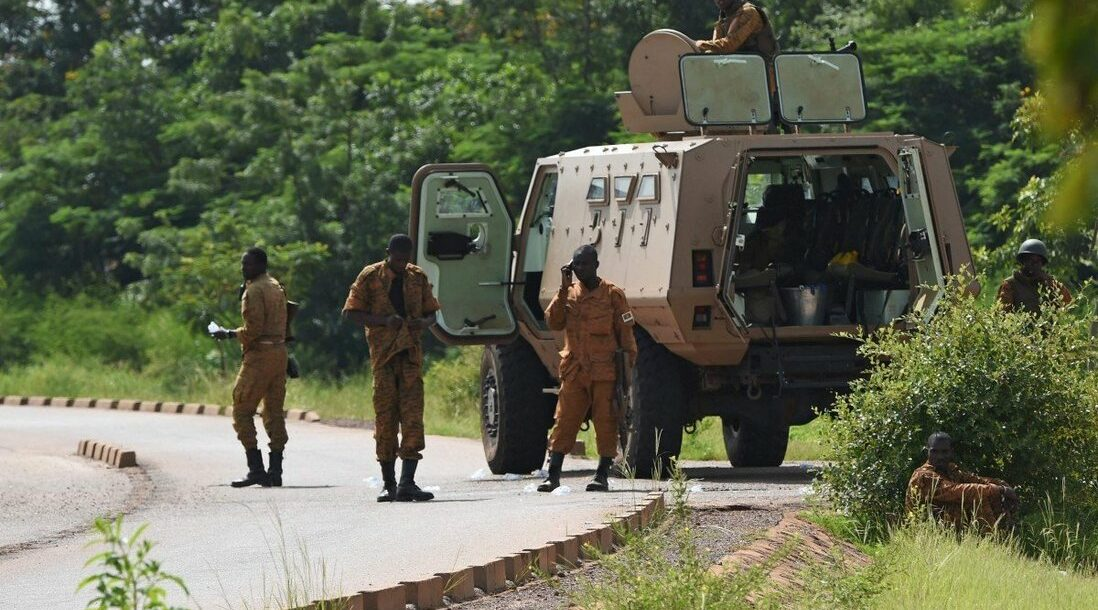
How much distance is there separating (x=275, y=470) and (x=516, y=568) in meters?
6.72

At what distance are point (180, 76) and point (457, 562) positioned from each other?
116 feet

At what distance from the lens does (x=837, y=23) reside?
33.4m

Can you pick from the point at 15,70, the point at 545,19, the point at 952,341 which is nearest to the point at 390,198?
the point at 545,19

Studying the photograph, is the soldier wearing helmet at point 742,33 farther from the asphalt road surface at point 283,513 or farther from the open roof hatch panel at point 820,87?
the asphalt road surface at point 283,513

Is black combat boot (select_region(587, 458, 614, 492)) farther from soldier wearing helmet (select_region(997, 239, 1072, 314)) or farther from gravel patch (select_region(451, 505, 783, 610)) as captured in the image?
soldier wearing helmet (select_region(997, 239, 1072, 314))

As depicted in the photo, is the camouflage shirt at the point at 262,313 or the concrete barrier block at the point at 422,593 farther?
the camouflage shirt at the point at 262,313

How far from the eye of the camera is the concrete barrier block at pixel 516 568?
9039mm

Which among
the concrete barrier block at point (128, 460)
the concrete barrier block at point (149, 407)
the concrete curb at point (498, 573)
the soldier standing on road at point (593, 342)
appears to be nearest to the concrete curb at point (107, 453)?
the concrete barrier block at point (128, 460)

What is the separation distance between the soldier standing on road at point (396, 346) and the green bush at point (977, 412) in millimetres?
3103

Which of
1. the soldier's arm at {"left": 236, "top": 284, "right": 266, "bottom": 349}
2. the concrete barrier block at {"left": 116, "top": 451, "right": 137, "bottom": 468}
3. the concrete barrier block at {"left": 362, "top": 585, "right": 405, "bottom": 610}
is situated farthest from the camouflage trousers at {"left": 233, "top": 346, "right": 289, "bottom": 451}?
the concrete barrier block at {"left": 362, "top": 585, "right": 405, "bottom": 610}

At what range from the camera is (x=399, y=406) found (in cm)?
1359

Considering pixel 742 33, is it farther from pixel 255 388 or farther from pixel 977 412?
pixel 977 412

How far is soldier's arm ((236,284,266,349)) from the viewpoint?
1576cm

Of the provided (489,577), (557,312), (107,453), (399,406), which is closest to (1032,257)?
(557,312)
